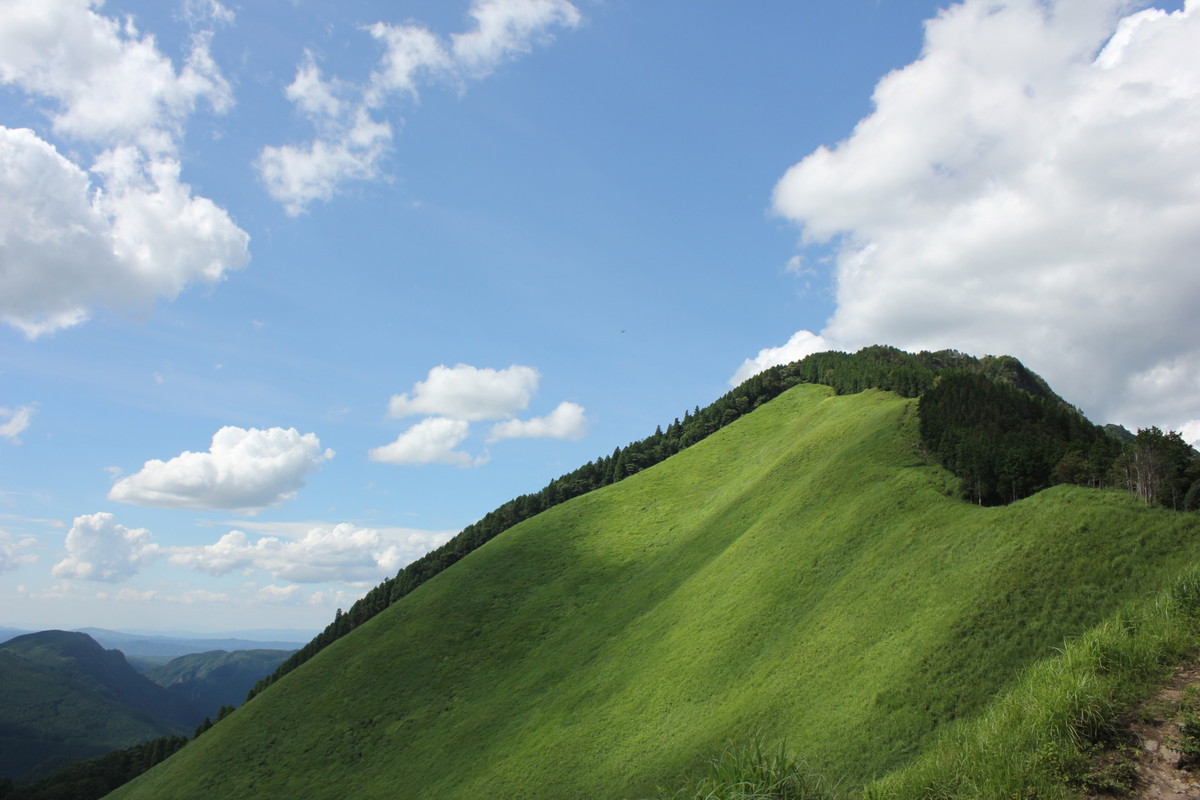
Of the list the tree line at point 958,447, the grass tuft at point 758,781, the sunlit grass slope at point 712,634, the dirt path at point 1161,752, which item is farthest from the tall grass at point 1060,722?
the tree line at point 958,447

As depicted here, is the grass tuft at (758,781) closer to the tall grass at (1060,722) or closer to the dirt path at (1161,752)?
the tall grass at (1060,722)

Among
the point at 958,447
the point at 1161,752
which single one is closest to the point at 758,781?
the point at 1161,752

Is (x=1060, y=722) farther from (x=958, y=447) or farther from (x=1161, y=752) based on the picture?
(x=958, y=447)

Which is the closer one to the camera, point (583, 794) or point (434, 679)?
point (583, 794)

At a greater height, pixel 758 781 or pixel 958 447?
pixel 958 447

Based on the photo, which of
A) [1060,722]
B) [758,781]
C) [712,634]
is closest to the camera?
[758,781]

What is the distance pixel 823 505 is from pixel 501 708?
106 ft

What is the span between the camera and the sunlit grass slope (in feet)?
99.9

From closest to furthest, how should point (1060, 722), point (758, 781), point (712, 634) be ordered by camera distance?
point (758, 781) → point (1060, 722) → point (712, 634)

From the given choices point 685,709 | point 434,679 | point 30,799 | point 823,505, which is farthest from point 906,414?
point 30,799

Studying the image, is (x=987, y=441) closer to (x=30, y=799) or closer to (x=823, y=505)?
(x=823, y=505)

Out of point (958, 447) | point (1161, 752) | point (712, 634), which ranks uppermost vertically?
point (958, 447)

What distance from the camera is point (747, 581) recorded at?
5103cm

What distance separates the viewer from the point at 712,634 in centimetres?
4741
